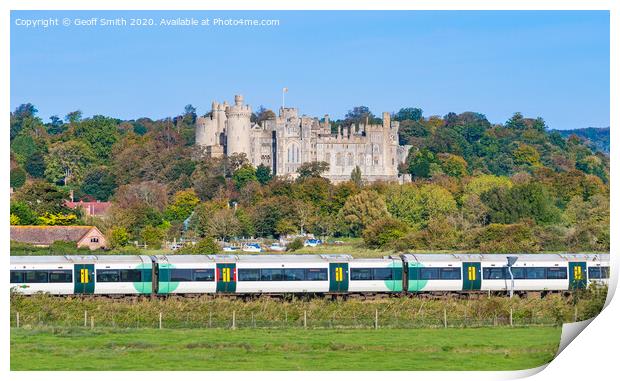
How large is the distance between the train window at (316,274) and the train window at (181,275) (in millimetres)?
3084

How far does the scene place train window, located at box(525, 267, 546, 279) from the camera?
36.8 m

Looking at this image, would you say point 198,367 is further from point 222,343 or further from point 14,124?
point 14,124

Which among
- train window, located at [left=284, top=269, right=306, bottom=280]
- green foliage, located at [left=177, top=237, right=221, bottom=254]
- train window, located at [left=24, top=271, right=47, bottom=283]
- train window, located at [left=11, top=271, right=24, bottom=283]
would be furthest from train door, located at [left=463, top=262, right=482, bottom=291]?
green foliage, located at [left=177, top=237, right=221, bottom=254]

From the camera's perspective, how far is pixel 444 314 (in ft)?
104

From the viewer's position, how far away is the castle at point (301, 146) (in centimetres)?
12756

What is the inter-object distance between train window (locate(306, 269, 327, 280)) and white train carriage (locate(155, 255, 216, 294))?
2.47m

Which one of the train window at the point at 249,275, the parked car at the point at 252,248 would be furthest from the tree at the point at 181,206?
the train window at the point at 249,275

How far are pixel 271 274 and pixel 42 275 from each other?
5807 millimetres

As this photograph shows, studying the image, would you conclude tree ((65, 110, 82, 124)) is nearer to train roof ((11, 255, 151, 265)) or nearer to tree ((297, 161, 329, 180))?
tree ((297, 161, 329, 180))

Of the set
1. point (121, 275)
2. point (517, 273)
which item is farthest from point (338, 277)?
point (121, 275)

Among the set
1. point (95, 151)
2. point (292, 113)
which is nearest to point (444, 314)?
point (95, 151)

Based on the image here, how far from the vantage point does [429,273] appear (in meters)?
36.2

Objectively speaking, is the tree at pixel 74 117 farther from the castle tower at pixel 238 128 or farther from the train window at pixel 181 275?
the train window at pixel 181 275

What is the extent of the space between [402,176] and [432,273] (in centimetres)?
8690
